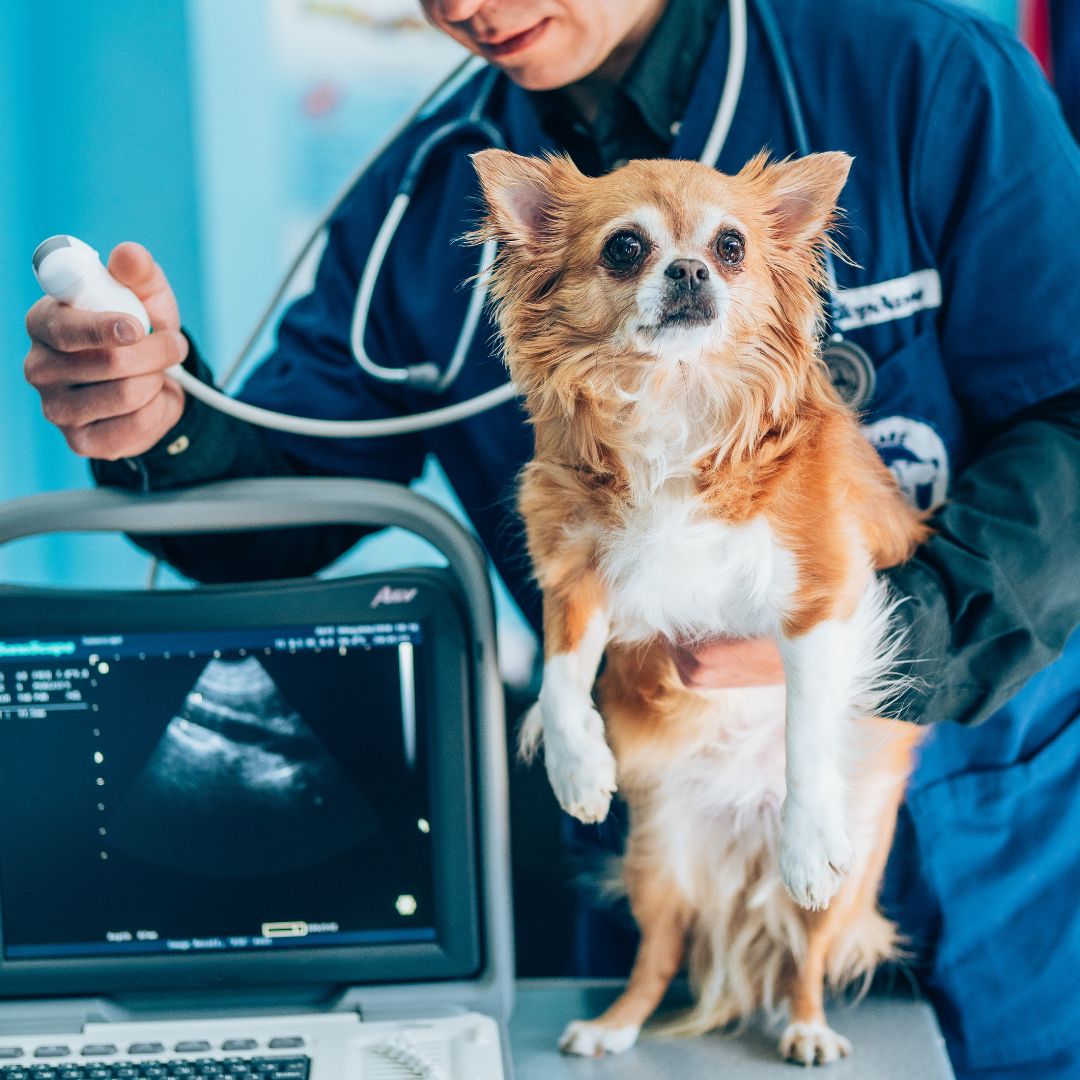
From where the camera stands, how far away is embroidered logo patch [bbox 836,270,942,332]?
2.66ft

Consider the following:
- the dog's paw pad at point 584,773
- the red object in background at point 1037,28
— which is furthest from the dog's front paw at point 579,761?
the red object in background at point 1037,28

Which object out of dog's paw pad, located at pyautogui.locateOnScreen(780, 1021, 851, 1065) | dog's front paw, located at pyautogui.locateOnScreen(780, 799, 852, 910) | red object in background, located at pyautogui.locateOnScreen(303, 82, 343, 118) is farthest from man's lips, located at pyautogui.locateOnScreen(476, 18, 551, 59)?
red object in background, located at pyautogui.locateOnScreen(303, 82, 343, 118)

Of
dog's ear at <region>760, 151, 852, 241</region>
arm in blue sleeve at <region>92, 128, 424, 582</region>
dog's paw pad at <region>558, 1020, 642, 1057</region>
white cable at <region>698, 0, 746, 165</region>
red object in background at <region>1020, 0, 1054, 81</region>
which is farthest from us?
red object in background at <region>1020, 0, 1054, 81</region>

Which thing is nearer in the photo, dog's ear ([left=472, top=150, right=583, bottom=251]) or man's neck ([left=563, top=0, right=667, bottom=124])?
dog's ear ([left=472, top=150, right=583, bottom=251])

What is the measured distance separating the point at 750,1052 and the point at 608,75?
0.79 m

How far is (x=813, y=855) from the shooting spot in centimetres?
67

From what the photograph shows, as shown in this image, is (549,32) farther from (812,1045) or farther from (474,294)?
(812,1045)

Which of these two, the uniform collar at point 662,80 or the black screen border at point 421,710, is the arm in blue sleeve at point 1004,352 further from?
the black screen border at point 421,710

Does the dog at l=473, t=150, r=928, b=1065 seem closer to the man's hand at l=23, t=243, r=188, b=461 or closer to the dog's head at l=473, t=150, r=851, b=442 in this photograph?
the dog's head at l=473, t=150, r=851, b=442

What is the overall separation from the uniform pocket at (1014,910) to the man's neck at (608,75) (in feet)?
2.11

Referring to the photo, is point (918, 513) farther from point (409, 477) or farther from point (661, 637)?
point (409, 477)

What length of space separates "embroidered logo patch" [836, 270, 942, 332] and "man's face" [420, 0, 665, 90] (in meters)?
0.25

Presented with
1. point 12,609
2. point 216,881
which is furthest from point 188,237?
point 216,881

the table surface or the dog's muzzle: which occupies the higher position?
the dog's muzzle
